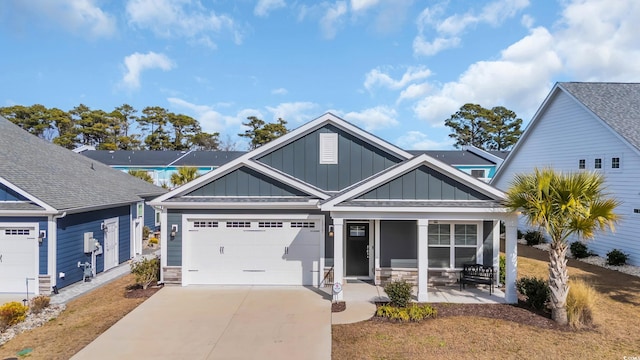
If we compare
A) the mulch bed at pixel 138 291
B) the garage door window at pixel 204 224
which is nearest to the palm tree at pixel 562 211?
the garage door window at pixel 204 224

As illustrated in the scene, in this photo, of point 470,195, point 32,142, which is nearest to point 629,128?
point 470,195

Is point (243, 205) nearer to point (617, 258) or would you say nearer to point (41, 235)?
point (41, 235)

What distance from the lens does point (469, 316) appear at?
8.88m

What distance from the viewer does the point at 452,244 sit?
448 inches

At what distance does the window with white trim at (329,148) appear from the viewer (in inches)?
500

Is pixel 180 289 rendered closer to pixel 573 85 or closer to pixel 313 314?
pixel 313 314

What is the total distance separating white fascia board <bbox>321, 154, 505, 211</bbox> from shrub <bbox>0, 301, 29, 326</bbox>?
7.77 m

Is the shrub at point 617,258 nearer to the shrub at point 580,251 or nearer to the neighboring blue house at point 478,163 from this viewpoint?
the shrub at point 580,251

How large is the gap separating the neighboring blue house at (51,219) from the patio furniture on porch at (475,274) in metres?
12.3

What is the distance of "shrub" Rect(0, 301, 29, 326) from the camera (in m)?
8.44

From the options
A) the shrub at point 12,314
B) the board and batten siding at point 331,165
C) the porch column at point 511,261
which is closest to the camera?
the shrub at point 12,314

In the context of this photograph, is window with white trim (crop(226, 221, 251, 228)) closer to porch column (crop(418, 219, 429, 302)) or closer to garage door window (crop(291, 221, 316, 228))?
garage door window (crop(291, 221, 316, 228))

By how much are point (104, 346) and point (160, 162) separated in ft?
113

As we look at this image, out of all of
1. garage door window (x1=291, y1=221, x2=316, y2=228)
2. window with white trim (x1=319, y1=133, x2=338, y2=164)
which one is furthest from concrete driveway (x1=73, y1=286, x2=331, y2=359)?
window with white trim (x1=319, y1=133, x2=338, y2=164)
